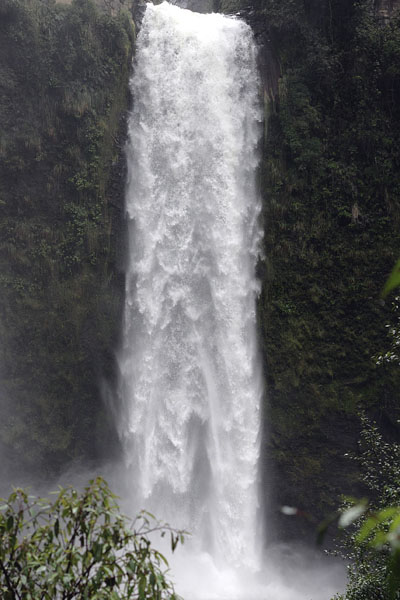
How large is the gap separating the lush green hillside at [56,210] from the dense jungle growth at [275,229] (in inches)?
1.3

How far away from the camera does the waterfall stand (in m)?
12.0

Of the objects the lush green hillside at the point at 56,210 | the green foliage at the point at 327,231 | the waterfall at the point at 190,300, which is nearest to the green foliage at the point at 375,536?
the green foliage at the point at 327,231

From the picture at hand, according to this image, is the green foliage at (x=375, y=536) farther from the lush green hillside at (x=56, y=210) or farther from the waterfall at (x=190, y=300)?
the lush green hillside at (x=56, y=210)

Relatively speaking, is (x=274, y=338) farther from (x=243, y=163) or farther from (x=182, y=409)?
(x=243, y=163)

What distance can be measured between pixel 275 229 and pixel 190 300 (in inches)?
108

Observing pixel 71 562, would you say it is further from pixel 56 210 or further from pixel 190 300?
pixel 56 210

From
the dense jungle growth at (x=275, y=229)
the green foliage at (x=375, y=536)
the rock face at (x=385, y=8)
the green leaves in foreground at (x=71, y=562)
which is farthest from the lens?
the rock face at (x=385, y=8)

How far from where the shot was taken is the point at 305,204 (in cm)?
1231

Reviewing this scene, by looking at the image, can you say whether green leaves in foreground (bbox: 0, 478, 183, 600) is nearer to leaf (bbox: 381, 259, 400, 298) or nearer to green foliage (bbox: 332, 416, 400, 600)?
green foliage (bbox: 332, 416, 400, 600)

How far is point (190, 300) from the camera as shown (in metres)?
12.0

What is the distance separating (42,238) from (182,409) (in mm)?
5212

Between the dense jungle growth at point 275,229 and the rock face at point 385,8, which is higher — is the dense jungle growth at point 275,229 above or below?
below

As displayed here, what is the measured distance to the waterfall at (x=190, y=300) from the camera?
39.4ft

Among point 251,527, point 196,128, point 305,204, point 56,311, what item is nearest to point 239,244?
point 305,204
